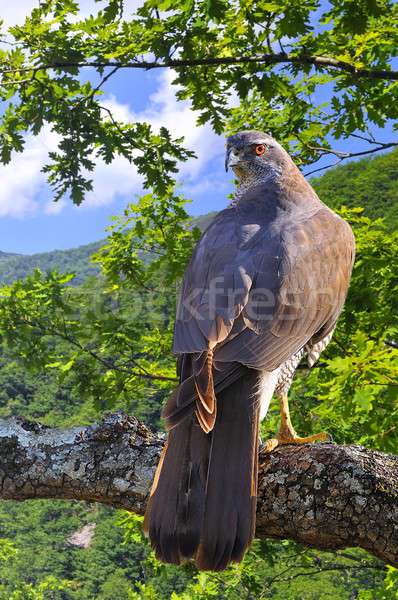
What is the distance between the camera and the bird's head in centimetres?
496

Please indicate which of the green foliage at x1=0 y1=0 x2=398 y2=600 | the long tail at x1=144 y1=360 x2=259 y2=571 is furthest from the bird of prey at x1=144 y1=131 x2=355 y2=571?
the green foliage at x1=0 y1=0 x2=398 y2=600

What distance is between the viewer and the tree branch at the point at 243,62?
6.34m

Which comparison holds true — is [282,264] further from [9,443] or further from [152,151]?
[152,151]

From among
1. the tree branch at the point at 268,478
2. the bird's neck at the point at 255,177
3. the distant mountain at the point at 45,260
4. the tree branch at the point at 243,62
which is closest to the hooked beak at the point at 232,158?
the bird's neck at the point at 255,177

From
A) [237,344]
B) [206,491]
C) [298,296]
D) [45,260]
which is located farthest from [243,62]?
[45,260]

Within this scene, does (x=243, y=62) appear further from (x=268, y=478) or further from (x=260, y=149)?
(x=268, y=478)

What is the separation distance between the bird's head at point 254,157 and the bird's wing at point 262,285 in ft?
2.21

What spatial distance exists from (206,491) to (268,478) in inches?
22.3

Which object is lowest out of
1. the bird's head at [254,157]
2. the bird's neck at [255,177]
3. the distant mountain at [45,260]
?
the bird's neck at [255,177]

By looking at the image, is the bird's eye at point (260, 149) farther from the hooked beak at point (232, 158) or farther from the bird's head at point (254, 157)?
the hooked beak at point (232, 158)

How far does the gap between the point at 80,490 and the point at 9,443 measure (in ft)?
1.68

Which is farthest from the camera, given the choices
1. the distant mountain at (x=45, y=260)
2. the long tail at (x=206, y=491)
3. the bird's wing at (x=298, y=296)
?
the distant mountain at (x=45, y=260)

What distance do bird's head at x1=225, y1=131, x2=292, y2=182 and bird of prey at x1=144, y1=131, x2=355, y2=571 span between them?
100 millimetres

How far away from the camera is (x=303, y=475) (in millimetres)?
3033
